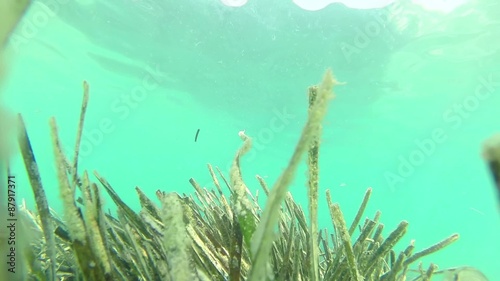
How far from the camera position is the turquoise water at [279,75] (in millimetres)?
16062

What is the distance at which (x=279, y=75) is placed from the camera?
20406mm

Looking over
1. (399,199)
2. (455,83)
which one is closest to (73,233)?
(455,83)

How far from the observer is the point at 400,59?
57.7 feet

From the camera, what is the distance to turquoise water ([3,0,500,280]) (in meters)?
16.1

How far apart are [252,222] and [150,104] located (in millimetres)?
30427

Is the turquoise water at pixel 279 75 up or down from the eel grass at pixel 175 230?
up

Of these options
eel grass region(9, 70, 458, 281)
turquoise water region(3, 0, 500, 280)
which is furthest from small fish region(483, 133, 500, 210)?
turquoise water region(3, 0, 500, 280)

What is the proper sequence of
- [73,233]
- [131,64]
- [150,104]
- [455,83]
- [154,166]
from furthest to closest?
[154,166] < [150,104] < [131,64] < [455,83] < [73,233]

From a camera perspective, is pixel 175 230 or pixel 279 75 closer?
pixel 175 230

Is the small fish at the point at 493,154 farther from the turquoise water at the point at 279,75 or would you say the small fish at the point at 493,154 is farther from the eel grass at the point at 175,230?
the turquoise water at the point at 279,75

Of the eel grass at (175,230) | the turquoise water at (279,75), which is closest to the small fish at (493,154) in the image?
the eel grass at (175,230)

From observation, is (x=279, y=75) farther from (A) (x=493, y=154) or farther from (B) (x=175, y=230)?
(A) (x=493, y=154)

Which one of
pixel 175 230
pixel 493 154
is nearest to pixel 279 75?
pixel 175 230

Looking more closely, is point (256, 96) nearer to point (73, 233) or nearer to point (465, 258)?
point (73, 233)
